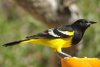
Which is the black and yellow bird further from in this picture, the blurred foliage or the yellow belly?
the blurred foliage

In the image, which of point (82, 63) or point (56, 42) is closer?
point (82, 63)

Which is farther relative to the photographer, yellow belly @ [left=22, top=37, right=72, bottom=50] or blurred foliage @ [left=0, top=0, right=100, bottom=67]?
blurred foliage @ [left=0, top=0, right=100, bottom=67]

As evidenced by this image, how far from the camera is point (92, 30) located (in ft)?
23.4

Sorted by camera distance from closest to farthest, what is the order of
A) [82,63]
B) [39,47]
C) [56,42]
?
1. [82,63]
2. [56,42]
3. [39,47]

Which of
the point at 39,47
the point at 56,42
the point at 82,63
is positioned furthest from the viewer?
the point at 39,47

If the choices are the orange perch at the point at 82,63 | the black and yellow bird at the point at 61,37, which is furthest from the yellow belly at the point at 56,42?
the orange perch at the point at 82,63

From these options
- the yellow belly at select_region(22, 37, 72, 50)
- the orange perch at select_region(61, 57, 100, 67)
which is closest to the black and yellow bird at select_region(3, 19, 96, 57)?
the yellow belly at select_region(22, 37, 72, 50)

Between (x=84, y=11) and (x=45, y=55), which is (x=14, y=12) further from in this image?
(x=84, y=11)

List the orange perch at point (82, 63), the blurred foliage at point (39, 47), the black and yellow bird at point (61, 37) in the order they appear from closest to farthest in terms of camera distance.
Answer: the orange perch at point (82, 63)
the black and yellow bird at point (61, 37)
the blurred foliage at point (39, 47)

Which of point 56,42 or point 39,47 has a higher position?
point 56,42

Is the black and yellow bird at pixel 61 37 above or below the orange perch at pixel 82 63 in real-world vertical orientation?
below

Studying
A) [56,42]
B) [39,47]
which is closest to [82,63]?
[56,42]

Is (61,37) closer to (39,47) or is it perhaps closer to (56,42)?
(56,42)

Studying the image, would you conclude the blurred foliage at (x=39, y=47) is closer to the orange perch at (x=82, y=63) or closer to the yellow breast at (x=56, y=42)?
the yellow breast at (x=56, y=42)
